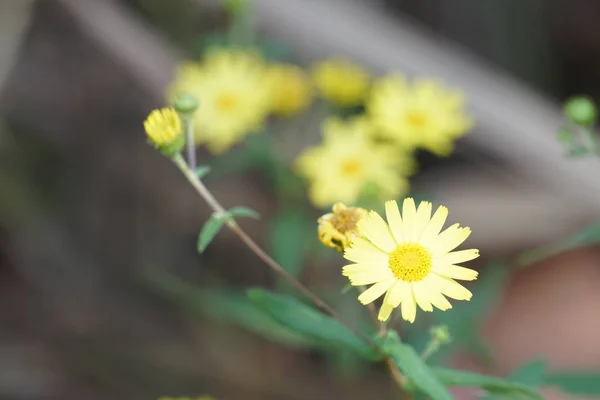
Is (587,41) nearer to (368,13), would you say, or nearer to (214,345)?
(368,13)

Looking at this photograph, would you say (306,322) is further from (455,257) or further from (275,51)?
(275,51)

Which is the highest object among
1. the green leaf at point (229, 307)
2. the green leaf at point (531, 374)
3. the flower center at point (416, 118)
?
the flower center at point (416, 118)

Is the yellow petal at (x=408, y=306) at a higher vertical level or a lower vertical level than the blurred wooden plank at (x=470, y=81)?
lower

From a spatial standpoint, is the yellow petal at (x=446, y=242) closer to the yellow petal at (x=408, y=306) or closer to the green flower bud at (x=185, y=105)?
the yellow petal at (x=408, y=306)

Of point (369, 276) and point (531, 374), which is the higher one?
point (531, 374)

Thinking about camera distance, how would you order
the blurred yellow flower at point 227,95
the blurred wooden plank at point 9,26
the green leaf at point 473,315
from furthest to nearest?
the blurred wooden plank at point 9,26
the blurred yellow flower at point 227,95
the green leaf at point 473,315

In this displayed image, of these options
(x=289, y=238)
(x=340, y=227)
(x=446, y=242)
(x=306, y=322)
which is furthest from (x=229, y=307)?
(x=446, y=242)

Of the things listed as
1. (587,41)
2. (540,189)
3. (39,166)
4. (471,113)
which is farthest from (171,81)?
(587,41)

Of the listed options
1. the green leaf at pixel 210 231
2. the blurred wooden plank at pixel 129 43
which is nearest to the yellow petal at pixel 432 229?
the green leaf at pixel 210 231
